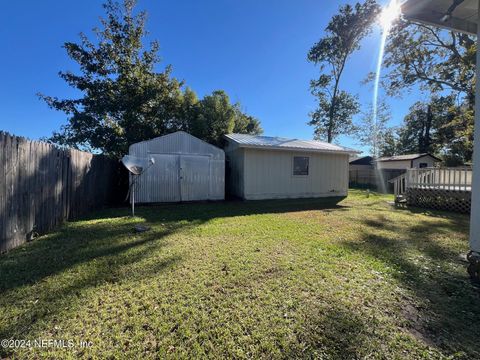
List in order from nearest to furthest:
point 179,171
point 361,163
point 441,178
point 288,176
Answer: point 441,178 < point 179,171 < point 288,176 < point 361,163

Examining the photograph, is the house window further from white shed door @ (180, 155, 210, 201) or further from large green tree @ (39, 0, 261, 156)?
large green tree @ (39, 0, 261, 156)

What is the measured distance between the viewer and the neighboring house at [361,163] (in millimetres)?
28016

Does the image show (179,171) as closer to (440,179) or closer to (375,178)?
(440,179)

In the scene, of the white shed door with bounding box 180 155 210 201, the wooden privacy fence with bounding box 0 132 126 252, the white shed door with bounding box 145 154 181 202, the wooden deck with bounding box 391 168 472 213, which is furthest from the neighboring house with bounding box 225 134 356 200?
the wooden privacy fence with bounding box 0 132 126 252

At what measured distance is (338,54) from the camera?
2070 cm

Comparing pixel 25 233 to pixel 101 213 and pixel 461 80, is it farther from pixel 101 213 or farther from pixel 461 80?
pixel 461 80

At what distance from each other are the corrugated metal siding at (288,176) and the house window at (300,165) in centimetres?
20

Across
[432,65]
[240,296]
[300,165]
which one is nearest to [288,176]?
[300,165]

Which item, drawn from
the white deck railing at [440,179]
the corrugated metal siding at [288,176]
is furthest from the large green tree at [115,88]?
the white deck railing at [440,179]

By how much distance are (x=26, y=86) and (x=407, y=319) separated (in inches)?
816

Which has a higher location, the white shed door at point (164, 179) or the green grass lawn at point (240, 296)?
the white shed door at point (164, 179)

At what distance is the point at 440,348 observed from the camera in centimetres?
188

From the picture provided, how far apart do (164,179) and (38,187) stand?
4.67 metres

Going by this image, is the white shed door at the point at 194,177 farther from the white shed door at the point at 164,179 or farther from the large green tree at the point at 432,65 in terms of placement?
the large green tree at the point at 432,65
